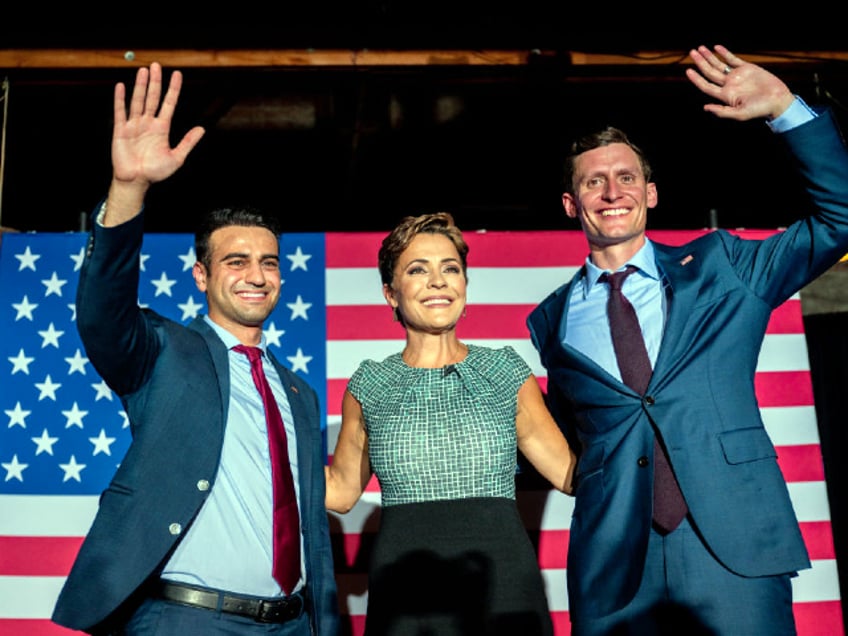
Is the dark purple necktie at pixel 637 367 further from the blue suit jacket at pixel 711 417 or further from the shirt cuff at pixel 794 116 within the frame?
the shirt cuff at pixel 794 116

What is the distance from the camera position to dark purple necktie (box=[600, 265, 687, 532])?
2.06 meters

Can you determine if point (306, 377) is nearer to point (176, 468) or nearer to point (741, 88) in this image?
point (176, 468)

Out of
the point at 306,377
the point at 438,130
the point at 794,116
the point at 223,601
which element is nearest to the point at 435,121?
the point at 438,130

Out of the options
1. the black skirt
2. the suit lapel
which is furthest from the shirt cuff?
the black skirt

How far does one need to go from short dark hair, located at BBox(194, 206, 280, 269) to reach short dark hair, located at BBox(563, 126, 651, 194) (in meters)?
0.92

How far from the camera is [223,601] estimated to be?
6.87 feet

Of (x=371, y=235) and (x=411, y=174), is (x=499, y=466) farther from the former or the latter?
(x=411, y=174)

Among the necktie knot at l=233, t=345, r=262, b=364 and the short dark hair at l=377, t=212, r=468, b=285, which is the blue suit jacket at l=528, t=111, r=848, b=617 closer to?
the short dark hair at l=377, t=212, r=468, b=285

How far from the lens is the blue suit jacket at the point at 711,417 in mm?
2014

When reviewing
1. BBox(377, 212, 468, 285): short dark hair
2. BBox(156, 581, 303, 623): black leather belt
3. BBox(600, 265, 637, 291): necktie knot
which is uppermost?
BBox(377, 212, 468, 285): short dark hair

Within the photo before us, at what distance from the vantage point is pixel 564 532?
3502mm

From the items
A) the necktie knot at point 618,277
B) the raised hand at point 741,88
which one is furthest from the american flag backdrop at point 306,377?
the raised hand at point 741,88

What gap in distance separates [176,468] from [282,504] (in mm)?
301

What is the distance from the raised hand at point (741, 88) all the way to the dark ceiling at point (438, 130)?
5.51ft
